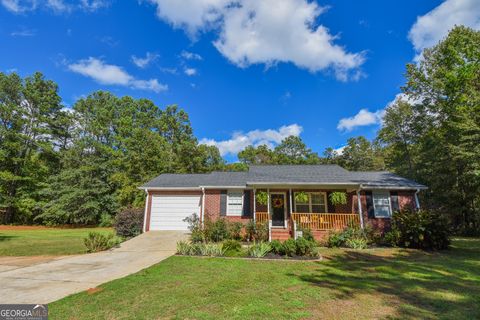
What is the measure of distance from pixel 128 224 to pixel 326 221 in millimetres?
11260

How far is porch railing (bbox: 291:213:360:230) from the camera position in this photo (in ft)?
39.1

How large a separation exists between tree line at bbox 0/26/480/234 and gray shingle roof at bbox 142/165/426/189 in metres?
4.60

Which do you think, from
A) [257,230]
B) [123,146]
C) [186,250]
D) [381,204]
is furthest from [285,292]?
[123,146]

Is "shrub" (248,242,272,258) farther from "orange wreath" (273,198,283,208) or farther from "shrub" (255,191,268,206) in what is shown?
"orange wreath" (273,198,283,208)

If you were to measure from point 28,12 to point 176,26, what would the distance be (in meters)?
6.76

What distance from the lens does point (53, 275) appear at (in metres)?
6.24

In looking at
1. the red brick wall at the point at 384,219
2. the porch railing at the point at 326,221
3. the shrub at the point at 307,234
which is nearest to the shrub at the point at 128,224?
the porch railing at the point at 326,221

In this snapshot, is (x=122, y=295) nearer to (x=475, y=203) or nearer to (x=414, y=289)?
(x=414, y=289)

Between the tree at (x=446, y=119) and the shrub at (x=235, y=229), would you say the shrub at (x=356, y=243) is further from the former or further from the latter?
the tree at (x=446, y=119)

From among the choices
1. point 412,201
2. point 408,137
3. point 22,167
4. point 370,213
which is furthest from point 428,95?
point 22,167

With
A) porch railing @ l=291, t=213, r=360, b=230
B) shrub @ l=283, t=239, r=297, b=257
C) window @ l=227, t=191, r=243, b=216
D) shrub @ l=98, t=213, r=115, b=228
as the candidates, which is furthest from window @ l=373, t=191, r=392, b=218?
shrub @ l=98, t=213, r=115, b=228

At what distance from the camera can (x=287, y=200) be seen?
13.7 metres

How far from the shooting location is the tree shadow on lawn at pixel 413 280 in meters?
4.17

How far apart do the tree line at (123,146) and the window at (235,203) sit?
10309mm
